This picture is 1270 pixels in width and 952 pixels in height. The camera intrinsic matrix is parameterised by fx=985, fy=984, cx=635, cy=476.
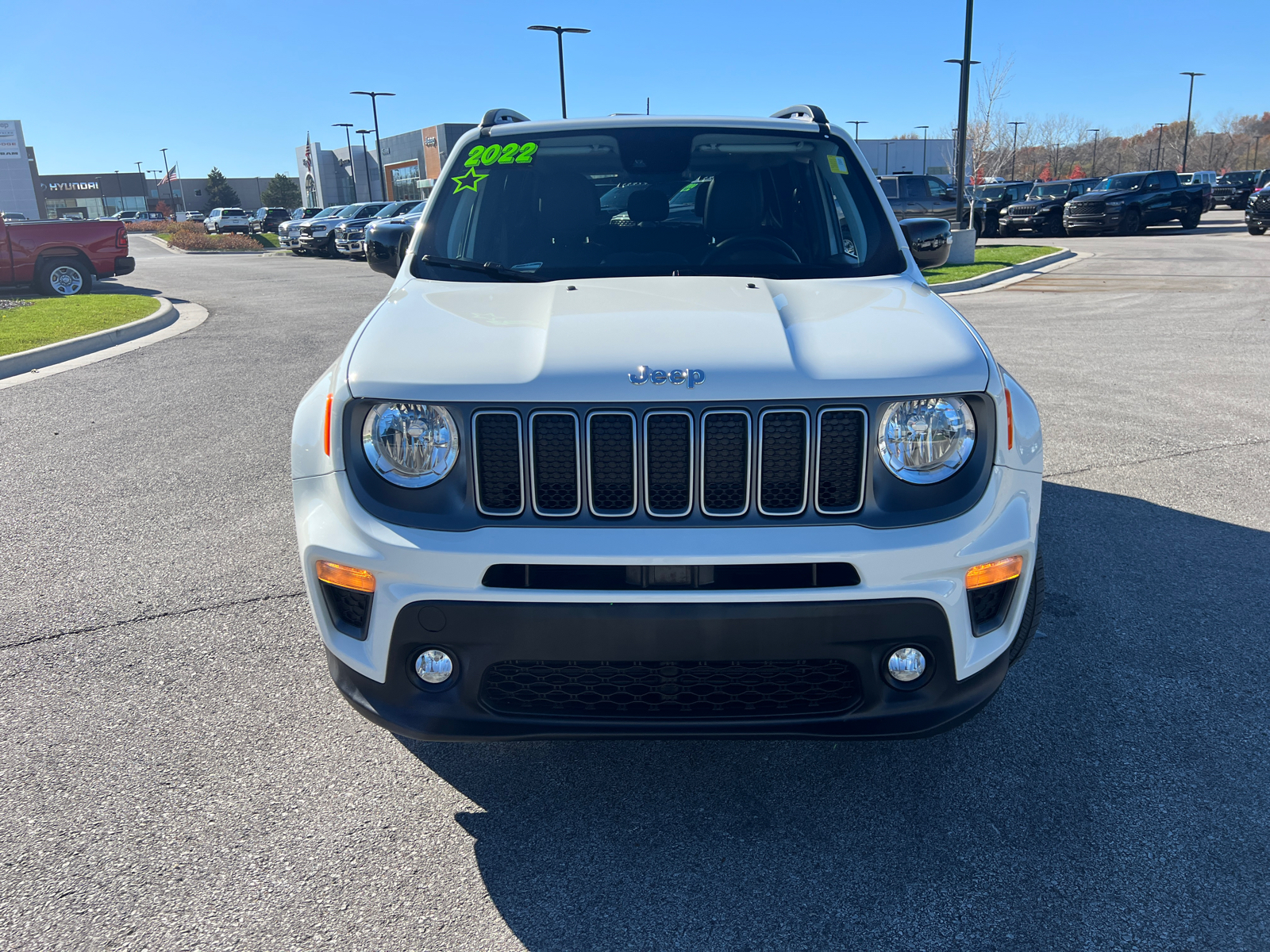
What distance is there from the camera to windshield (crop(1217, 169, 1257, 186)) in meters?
48.1

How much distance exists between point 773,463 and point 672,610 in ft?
1.40

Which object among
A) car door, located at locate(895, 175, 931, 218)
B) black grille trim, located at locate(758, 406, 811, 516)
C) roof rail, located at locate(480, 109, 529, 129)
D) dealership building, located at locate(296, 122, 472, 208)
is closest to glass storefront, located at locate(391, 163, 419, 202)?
dealership building, located at locate(296, 122, 472, 208)

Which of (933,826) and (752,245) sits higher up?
(752,245)

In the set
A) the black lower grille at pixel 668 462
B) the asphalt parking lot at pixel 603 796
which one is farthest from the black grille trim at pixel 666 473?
the asphalt parking lot at pixel 603 796

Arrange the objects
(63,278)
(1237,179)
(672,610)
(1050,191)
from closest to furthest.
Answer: (672,610), (63,278), (1050,191), (1237,179)

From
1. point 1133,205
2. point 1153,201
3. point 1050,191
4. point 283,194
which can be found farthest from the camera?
point 283,194

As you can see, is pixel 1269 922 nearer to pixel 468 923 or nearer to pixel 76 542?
pixel 468 923

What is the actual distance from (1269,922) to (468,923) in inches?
70.8

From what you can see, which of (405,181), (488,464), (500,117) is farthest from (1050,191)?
(405,181)

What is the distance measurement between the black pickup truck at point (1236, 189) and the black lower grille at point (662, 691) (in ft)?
180

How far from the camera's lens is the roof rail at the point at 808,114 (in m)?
3.98

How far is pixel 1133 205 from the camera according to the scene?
1178 inches

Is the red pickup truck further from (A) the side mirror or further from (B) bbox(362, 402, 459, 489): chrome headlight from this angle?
(B) bbox(362, 402, 459, 489): chrome headlight

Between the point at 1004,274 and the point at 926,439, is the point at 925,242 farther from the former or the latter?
the point at 1004,274
